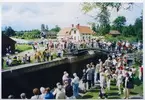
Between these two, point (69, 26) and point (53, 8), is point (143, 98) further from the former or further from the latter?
point (53, 8)

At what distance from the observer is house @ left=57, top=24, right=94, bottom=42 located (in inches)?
101

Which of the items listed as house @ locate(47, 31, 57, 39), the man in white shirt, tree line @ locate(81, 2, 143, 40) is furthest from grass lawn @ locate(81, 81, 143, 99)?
house @ locate(47, 31, 57, 39)

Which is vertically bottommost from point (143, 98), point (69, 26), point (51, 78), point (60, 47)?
point (143, 98)

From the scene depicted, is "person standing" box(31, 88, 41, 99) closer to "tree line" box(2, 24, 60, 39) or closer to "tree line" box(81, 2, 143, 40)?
"tree line" box(2, 24, 60, 39)

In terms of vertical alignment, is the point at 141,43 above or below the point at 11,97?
above

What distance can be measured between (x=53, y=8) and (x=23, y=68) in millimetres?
557

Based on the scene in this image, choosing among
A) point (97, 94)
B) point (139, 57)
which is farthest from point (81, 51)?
point (139, 57)

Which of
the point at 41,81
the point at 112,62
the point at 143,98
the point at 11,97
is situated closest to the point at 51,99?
the point at 41,81

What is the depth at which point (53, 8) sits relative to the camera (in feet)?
8.39

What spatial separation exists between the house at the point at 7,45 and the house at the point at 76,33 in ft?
1.28

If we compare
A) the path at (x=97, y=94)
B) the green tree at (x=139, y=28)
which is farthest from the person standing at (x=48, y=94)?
the green tree at (x=139, y=28)

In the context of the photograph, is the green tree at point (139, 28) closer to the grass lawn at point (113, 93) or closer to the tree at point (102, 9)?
the tree at point (102, 9)

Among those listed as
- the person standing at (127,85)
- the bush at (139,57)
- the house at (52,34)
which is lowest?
the person standing at (127,85)

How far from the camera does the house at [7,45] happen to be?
2.55 metres
